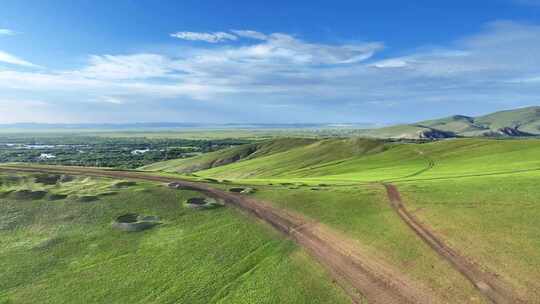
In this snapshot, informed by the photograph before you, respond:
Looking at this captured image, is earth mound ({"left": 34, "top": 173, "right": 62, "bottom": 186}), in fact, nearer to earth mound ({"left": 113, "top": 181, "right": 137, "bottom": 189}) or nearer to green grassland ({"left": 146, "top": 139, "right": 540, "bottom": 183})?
earth mound ({"left": 113, "top": 181, "right": 137, "bottom": 189})

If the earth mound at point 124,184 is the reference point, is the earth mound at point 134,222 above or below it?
below

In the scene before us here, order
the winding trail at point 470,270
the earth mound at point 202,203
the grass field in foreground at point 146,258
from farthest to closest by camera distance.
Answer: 1. the earth mound at point 202,203
2. the grass field in foreground at point 146,258
3. the winding trail at point 470,270

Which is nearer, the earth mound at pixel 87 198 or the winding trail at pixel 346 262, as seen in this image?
the winding trail at pixel 346 262

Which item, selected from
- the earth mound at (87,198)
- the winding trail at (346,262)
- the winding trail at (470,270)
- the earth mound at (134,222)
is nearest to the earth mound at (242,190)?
the winding trail at (346,262)

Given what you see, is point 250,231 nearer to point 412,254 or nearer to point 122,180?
point 412,254

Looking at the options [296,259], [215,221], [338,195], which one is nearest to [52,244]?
[215,221]

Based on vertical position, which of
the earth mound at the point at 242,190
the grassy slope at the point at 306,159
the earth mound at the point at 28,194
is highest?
the earth mound at the point at 28,194

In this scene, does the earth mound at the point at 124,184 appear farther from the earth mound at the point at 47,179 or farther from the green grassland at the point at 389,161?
the green grassland at the point at 389,161

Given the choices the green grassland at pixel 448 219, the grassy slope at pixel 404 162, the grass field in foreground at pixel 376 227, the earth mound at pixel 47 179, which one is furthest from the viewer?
the grassy slope at pixel 404 162
